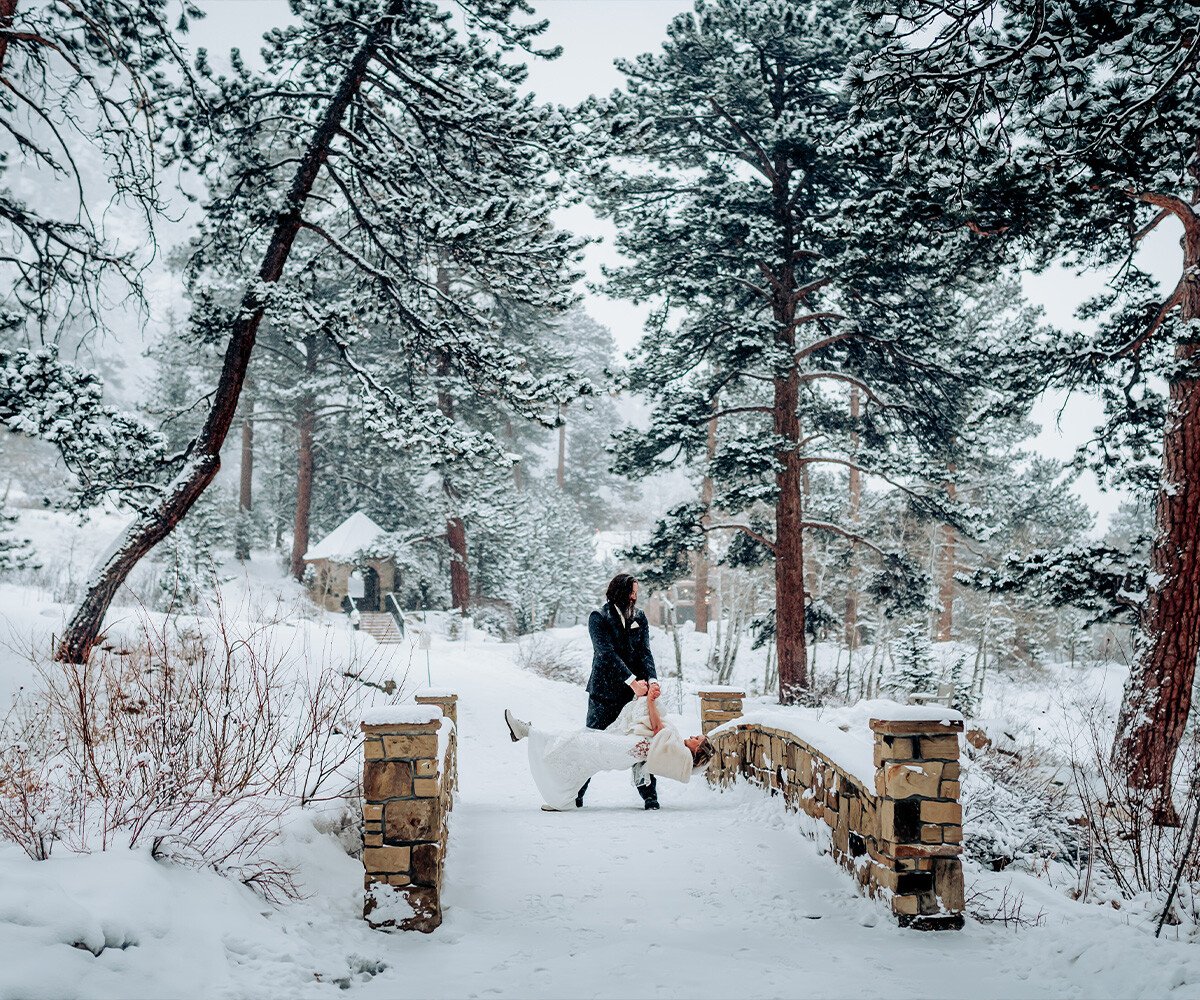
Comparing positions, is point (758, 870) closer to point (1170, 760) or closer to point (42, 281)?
point (1170, 760)

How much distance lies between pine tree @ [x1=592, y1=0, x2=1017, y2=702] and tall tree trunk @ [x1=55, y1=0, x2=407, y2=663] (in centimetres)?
390

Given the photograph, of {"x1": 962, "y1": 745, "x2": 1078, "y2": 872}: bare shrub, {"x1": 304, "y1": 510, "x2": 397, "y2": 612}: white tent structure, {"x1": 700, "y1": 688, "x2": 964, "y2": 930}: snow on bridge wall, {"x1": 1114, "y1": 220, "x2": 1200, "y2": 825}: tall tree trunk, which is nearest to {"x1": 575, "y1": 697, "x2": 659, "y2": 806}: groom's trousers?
{"x1": 700, "y1": 688, "x2": 964, "y2": 930}: snow on bridge wall

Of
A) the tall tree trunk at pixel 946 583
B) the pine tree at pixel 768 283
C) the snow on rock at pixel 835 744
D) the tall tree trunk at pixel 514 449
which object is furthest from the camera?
the tall tree trunk at pixel 514 449

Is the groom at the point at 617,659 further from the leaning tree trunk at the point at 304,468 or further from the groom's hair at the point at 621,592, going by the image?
the leaning tree trunk at the point at 304,468

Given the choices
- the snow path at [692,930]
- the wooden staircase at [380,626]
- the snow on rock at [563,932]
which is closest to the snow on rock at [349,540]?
the wooden staircase at [380,626]

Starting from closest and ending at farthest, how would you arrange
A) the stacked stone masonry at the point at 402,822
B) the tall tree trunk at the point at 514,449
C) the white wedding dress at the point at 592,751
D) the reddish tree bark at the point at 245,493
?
1. the stacked stone masonry at the point at 402,822
2. the white wedding dress at the point at 592,751
3. the reddish tree bark at the point at 245,493
4. the tall tree trunk at the point at 514,449

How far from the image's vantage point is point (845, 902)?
4051 millimetres

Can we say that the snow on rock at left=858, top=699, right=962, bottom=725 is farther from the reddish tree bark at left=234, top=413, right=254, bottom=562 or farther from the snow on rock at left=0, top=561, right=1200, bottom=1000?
the reddish tree bark at left=234, top=413, right=254, bottom=562

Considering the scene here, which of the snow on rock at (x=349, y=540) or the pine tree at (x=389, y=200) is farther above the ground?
the pine tree at (x=389, y=200)

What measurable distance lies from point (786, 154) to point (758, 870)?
10.3m

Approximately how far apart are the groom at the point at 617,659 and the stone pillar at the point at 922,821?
2.61 m

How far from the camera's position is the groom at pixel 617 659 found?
6207 mm

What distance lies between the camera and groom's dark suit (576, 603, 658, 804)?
6207 mm

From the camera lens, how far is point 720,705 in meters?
8.16
